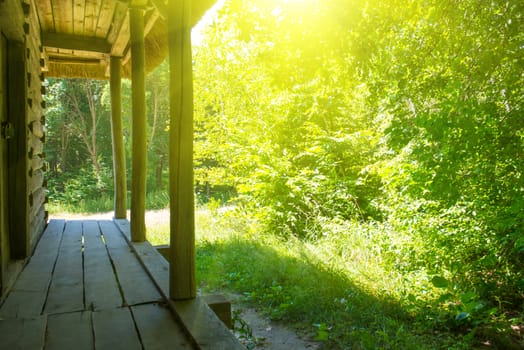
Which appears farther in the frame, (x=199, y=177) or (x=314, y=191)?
(x=199, y=177)

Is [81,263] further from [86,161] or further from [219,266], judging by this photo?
[86,161]

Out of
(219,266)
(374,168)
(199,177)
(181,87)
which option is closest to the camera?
(181,87)

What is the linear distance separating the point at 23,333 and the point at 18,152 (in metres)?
1.91

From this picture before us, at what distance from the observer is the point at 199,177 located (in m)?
12.3

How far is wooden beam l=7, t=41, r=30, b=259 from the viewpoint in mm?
3354

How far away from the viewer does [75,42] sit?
574 cm

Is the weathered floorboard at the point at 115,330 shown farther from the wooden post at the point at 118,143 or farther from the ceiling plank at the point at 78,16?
the wooden post at the point at 118,143

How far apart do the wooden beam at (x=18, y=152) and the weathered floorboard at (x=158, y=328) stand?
5.30 feet

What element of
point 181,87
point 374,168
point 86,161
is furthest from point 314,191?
point 86,161

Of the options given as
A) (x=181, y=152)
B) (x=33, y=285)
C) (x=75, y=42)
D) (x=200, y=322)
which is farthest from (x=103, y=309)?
(x=75, y=42)

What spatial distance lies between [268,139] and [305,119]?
119cm

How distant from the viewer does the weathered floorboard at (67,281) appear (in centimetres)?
248

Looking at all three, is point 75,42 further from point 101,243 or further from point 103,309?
point 103,309

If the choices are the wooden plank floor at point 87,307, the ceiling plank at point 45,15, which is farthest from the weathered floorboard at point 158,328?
the ceiling plank at point 45,15
